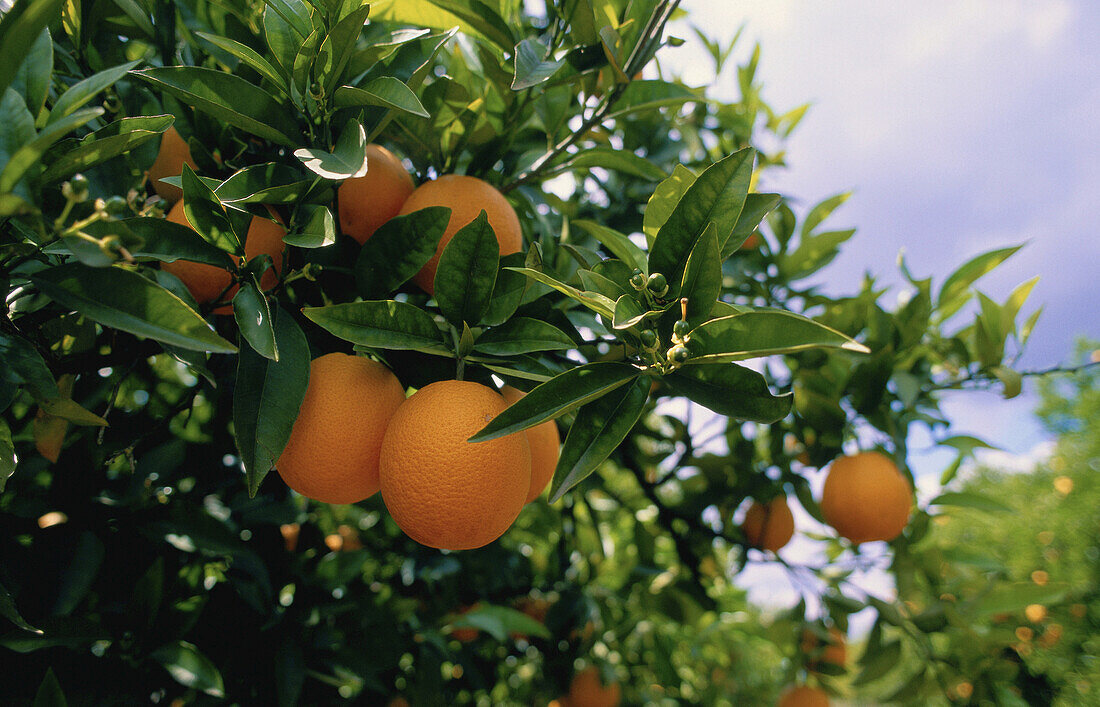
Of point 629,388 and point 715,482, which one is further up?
point 629,388

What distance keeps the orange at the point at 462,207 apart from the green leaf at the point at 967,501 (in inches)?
56.7

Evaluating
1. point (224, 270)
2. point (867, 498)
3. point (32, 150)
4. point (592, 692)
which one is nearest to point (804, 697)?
point (592, 692)

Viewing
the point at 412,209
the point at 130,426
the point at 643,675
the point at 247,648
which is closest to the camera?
the point at 412,209

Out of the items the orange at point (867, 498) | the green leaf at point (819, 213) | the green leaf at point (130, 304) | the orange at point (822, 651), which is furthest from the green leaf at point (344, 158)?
the orange at point (822, 651)

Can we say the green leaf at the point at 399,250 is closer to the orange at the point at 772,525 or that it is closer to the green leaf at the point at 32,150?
the green leaf at the point at 32,150

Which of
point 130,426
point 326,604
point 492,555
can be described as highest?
point 130,426

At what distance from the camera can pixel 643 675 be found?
97.7 inches

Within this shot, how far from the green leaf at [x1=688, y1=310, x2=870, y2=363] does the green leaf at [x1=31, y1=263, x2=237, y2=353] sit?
474mm

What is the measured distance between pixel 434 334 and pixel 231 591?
0.93 m

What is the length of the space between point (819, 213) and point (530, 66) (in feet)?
3.49

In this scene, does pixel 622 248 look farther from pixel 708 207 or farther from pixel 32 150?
pixel 32 150

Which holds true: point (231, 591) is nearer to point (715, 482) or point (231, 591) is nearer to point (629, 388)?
point (629, 388)

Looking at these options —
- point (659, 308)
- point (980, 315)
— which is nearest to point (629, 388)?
point (659, 308)

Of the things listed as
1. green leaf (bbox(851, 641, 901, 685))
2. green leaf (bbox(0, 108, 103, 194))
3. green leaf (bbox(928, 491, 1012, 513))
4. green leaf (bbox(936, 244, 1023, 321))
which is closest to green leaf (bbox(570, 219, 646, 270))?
green leaf (bbox(0, 108, 103, 194))
